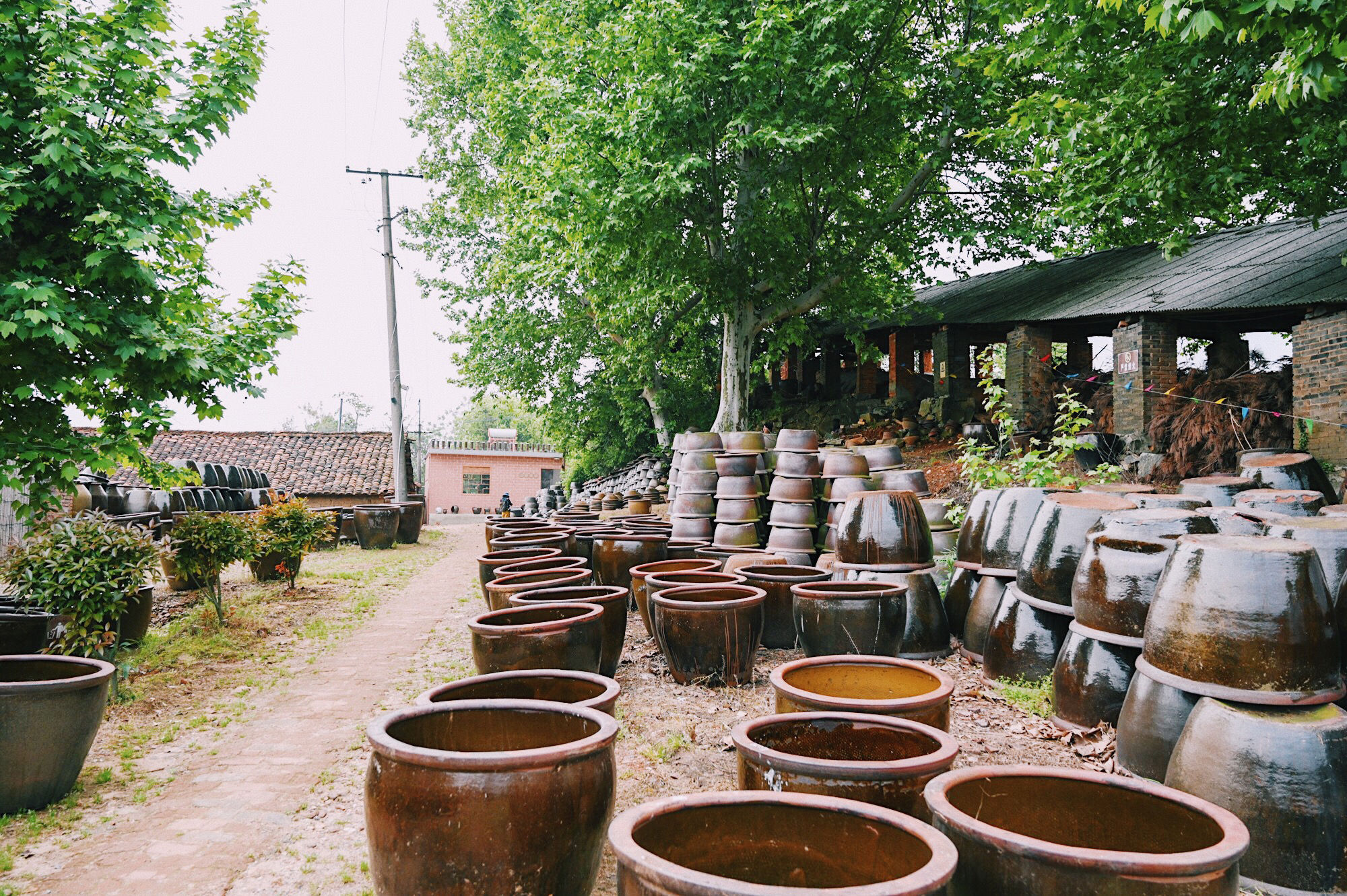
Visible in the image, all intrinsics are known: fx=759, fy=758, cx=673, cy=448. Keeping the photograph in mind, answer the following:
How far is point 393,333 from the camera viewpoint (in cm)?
1909

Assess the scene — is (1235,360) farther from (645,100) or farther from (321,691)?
(321,691)

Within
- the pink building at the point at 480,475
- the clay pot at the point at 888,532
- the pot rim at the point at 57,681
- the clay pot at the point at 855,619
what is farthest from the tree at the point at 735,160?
the pink building at the point at 480,475

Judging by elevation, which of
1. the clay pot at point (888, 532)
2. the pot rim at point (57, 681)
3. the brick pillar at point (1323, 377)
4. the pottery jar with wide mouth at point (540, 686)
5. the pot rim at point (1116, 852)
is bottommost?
the pot rim at point (57, 681)

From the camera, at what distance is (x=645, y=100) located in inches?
467

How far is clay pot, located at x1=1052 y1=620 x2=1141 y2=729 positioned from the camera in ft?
12.3

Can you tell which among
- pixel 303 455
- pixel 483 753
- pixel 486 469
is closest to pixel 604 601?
pixel 483 753

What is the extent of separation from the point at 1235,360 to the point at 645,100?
10.2 metres

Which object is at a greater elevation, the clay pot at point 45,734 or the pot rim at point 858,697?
the pot rim at point 858,697

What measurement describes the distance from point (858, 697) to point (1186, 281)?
12324mm

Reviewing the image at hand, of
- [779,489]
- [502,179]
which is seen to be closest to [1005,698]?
[779,489]

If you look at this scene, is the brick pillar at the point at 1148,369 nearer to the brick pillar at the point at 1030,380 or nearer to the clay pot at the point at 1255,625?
the brick pillar at the point at 1030,380

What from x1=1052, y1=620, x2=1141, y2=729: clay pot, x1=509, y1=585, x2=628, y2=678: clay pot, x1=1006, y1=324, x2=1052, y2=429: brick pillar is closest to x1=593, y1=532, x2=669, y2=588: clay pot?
x1=509, y1=585, x2=628, y2=678: clay pot

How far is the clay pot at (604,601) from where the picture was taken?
4727 mm

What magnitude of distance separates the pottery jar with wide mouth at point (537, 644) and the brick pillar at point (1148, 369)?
36.2 feet
